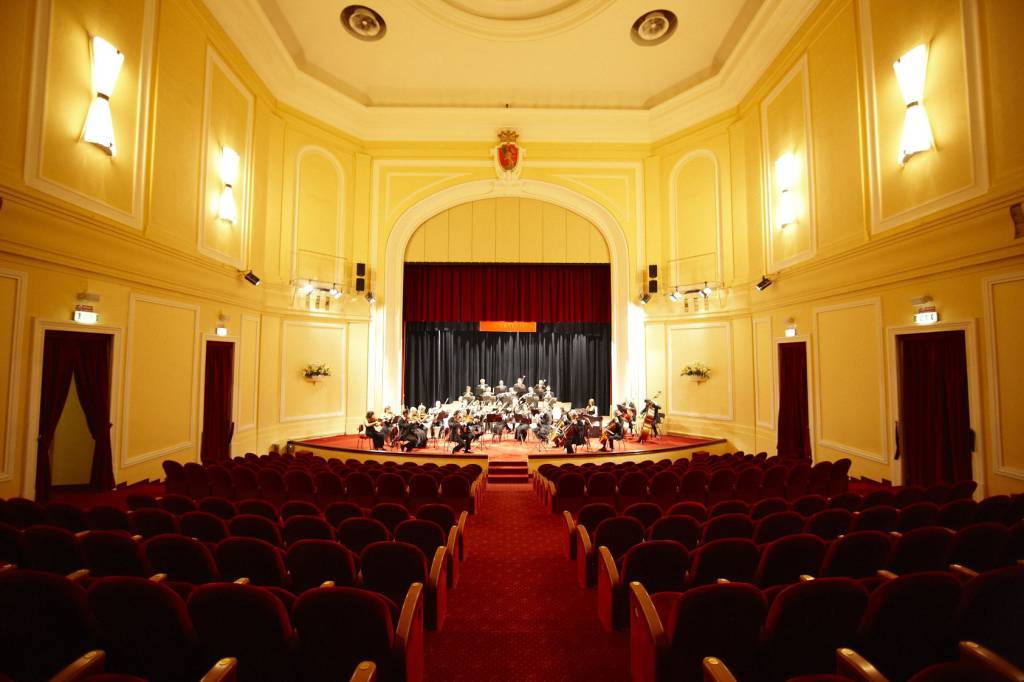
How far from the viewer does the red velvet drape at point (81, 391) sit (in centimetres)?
569

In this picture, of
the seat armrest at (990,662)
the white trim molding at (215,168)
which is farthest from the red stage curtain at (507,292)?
the seat armrest at (990,662)

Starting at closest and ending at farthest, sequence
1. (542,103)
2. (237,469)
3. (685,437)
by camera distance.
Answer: (237,469) → (685,437) → (542,103)

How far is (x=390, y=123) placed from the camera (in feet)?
44.0

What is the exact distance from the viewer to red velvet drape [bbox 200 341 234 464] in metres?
8.98

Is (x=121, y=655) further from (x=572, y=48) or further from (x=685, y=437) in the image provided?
(x=572, y=48)

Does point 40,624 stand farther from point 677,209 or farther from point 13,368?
point 677,209

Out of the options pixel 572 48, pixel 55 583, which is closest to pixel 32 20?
pixel 55 583

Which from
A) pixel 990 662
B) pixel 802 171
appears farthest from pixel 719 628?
pixel 802 171

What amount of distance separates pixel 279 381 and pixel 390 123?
7564 mm

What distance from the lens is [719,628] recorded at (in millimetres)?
2146

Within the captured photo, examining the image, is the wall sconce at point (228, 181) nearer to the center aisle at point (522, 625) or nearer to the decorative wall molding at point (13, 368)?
the decorative wall molding at point (13, 368)

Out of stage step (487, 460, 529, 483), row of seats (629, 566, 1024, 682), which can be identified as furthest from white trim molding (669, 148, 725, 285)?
row of seats (629, 566, 1024, 682)

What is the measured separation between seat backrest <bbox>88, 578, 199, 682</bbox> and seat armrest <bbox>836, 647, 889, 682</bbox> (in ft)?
8.39

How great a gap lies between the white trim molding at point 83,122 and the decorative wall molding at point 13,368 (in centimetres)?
115
